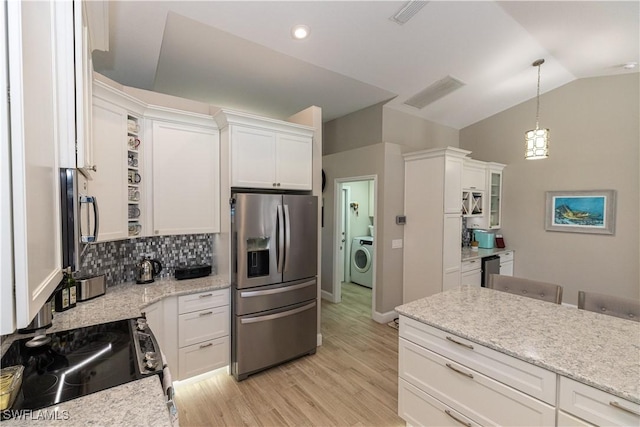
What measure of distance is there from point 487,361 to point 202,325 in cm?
215

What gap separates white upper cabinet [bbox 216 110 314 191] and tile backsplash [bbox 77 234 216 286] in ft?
2.67

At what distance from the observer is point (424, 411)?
5.71 feet

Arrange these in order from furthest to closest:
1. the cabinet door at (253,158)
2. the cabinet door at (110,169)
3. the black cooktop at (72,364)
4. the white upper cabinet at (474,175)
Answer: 1. the white upper cabinet at (474,175)
2. the cabinet door at (253,158)
3. the cabinet door at (110,169)
4. the black cooktop at (72,364)

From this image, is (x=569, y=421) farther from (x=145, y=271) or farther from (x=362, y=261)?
(x=362, y=261)

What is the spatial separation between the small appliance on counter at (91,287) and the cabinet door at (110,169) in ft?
1.10

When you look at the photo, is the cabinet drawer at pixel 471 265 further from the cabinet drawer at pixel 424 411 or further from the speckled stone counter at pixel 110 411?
the speckled stone counter at pixel 110 411

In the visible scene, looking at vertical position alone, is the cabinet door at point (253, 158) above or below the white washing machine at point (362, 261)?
above

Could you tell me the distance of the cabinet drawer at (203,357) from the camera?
2377mm

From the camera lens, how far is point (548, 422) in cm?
124

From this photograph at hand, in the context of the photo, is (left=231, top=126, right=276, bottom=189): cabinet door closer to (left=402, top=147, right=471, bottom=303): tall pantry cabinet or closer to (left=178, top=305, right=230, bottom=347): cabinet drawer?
(left=178, top=305, right=230, bottom=347): cabinet drawer

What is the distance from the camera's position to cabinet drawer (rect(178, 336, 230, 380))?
2.38 meters

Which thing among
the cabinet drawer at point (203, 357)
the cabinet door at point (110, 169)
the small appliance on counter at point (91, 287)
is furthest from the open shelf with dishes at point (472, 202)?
the small appliance on counter at point (91, 287)

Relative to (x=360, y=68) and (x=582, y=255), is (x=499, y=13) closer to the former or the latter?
(x=360, y=68)

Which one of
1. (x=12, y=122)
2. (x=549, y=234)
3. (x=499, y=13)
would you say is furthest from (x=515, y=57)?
(x=12, y=122)
